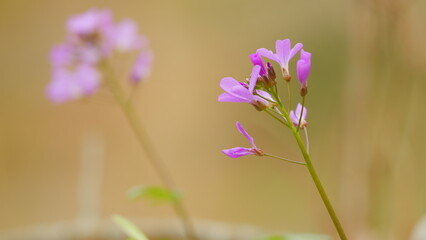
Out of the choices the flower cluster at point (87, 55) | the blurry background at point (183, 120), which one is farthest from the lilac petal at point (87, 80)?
the blurry background at point (183, 120)

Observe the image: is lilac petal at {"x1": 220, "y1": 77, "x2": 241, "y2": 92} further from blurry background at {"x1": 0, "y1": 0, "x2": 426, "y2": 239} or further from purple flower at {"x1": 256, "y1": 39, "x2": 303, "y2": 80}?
blurry background at {"x1": 0, "y1": 0, "x2": 426, "y2": 239}

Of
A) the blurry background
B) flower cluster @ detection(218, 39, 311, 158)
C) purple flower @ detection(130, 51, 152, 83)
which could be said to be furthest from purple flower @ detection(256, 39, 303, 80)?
the blurry background

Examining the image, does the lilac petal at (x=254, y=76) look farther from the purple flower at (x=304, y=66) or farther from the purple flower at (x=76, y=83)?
the purple flower at (x=76, y=83)

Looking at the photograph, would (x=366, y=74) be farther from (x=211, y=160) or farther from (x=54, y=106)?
(x=54, y=106)

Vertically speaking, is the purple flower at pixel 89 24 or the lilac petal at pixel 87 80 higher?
the purple flower at pixel 89 24

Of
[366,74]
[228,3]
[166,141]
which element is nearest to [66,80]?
[366,74]

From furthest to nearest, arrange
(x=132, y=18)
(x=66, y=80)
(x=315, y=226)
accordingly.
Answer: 1. (x=132, y=18)
2. (x=315, y=226)
3. (x=66, y=80)

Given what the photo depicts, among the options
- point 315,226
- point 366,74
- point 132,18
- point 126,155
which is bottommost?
point 315,226
